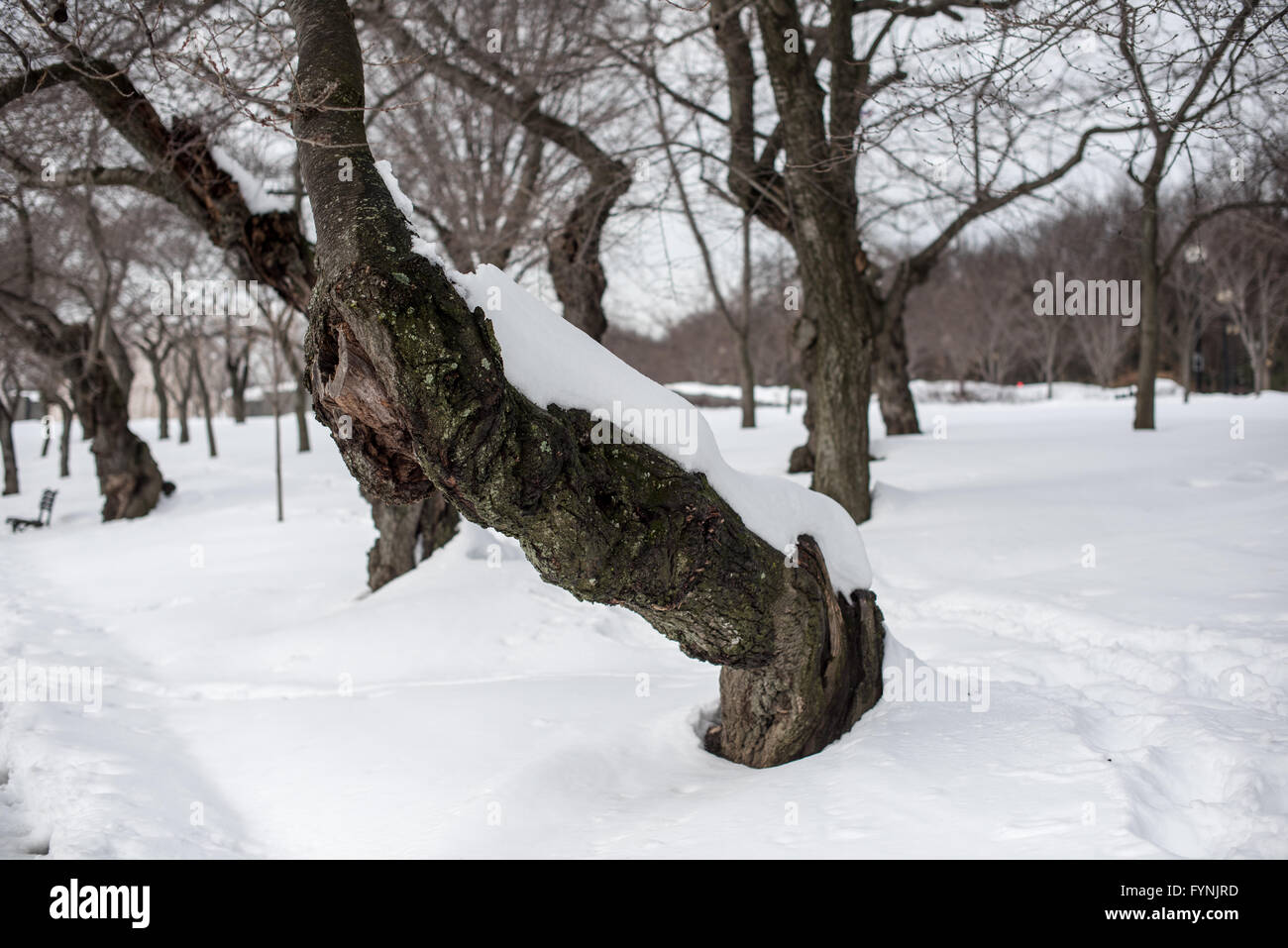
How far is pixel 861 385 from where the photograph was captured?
9.77 metres

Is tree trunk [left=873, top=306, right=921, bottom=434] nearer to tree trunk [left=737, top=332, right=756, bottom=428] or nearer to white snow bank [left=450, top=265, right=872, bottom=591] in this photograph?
tree trunk [left=737, top=332, right=756, bottom=428]

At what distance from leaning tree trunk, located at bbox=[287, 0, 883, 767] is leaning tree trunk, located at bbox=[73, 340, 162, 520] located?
15.4 meters

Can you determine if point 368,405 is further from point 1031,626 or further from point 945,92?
point 1031,626

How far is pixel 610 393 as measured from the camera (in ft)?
12.9

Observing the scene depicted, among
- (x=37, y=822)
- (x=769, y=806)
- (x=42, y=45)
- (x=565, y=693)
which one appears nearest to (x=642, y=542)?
(x=769, y=806)

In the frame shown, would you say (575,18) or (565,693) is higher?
(575,18)

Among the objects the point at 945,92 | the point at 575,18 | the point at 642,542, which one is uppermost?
the point at 575,18

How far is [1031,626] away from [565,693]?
11.3 ft

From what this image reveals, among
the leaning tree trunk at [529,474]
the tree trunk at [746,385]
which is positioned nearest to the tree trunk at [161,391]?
the tree trunk at [746,385]

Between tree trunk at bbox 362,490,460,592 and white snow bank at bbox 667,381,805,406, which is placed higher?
white snow bank at bbox 667,381,805,406

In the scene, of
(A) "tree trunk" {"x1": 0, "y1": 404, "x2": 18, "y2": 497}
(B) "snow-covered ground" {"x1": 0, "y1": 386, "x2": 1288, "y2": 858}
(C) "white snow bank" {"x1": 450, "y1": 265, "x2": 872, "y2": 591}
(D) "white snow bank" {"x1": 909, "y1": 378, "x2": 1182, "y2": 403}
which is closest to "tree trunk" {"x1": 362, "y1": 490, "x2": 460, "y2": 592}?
(B) "snow-covered ground" {"x1": 0, "y1": 386, "x2": 1288, "y2": 858}

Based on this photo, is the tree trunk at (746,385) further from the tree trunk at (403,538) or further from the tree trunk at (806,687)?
the tree trunk at (806,687)

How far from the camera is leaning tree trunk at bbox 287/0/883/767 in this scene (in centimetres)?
321

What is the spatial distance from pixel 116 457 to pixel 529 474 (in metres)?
17.0
